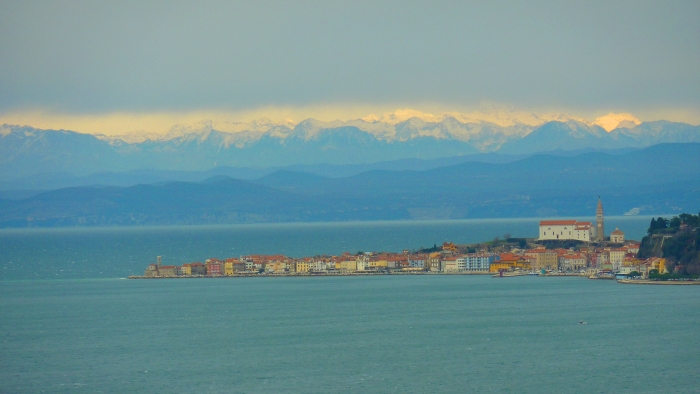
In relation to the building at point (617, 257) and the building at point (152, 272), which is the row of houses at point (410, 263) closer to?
the building at point (152, 272)

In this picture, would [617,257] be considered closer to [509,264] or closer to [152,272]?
[509,264]

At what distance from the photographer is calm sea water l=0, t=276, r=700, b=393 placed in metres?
34.9

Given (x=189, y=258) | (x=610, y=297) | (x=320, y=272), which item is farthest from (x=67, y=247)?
(x=610, y=297)

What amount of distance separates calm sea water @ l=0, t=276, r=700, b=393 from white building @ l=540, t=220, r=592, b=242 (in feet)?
98.1

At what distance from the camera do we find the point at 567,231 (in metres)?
96.7

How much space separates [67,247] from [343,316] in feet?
291

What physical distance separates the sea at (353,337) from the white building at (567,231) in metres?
22.9

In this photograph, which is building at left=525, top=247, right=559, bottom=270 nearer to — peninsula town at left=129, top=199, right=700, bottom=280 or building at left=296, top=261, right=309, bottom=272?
peninsula town at left=129, top=199, right=700, bottom=280

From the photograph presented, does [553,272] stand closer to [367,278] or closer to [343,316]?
[367,278]

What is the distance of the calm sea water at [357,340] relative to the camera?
34.9m

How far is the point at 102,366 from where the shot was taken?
38.4 metres

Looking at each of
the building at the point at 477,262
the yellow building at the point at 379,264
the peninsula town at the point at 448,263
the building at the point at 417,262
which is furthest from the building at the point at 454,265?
the yellow building at the point at 379,264

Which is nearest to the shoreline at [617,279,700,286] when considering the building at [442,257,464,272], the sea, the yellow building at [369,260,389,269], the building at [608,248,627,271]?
the sea

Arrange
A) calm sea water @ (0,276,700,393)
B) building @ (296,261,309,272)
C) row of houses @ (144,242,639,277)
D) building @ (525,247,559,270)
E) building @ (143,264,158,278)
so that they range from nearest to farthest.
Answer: calm sea water @ (0,276,700,393), building @ (143,264,158,278), row of houses @ (144,242,639,277), building @ (525,247,559,270), building @ (296,261,309,272)
